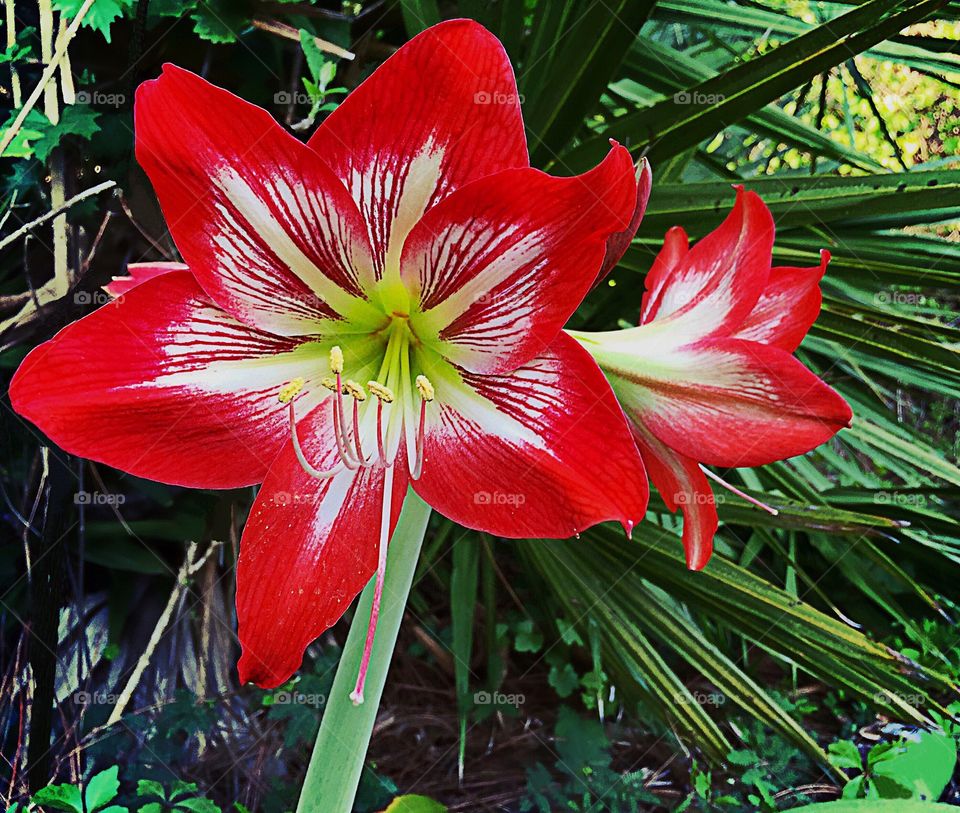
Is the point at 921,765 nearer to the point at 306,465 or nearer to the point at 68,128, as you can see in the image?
the point at 306,465

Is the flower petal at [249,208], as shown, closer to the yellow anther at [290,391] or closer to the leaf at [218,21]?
the yellow anther at [290,391]

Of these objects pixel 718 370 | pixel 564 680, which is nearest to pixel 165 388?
pixel 718 370

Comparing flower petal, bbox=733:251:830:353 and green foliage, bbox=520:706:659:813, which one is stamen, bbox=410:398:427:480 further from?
green foliage, bbox=520:706:659:813

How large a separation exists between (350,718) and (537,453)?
0.55 feet

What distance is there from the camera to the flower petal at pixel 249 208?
37cm

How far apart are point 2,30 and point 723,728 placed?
134cm

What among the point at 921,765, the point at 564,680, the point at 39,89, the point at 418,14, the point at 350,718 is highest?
the point at 418,14

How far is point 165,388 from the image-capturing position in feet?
1.31

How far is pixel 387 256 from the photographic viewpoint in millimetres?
420

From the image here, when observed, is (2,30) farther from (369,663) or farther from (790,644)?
(790,644)

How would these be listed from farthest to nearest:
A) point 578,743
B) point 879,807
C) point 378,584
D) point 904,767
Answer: point 578,743 < point 904,767 < point 879,807 < point 378,584

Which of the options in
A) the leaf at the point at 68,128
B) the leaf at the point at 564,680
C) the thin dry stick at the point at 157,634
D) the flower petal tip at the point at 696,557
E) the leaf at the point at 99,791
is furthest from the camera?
the leaf at the point at 564,680

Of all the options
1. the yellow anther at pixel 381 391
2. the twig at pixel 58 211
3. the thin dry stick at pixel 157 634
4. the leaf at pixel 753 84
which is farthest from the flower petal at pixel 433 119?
the thin dry stick at pixel 157 634

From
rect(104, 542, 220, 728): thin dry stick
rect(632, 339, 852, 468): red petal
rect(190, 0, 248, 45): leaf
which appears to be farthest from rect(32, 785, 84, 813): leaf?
rect(190, 0, 248, 45): leaf
